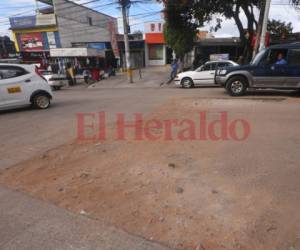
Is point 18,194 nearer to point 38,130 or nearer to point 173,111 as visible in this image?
point 38,130

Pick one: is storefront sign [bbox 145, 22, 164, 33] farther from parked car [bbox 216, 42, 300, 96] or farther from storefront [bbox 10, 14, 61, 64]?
parked car [bbox 216, 42, 300, 96]

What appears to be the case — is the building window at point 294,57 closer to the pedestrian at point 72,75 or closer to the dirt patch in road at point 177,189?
the dirt patch in road at point 177,189

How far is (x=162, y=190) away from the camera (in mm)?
3656

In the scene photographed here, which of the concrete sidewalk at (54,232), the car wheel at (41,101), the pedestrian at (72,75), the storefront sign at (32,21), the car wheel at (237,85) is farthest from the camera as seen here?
the storefront sign at (32,21)

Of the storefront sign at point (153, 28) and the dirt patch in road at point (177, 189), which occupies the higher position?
the storefront sign at point (153, 28)

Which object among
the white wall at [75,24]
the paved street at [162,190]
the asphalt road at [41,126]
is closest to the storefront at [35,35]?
the white wall at [75,24]

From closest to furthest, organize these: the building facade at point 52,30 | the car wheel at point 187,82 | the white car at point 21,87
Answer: the white car at point 21,87 < the car wheel at point 187,82 < the building facade at point 52,30

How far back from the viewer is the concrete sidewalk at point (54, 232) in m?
2.70

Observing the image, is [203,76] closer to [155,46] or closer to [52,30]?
[52,30]

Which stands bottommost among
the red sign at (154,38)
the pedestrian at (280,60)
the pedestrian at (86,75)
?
the pedestrian at (86,75)

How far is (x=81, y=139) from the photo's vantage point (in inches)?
243

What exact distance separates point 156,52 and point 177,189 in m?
37.6

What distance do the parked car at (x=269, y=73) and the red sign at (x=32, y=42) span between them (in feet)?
92.6

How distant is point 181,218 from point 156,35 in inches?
1454
